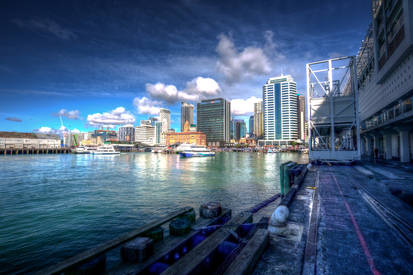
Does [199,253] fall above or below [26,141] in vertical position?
below

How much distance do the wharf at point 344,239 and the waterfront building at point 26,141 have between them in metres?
176

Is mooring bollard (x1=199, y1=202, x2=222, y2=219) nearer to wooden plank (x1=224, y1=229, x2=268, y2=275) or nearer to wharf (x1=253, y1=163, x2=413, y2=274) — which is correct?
wharf (x1=253, y1=163, x2=413, y2=274)

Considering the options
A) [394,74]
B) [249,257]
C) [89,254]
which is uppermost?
[394,74]

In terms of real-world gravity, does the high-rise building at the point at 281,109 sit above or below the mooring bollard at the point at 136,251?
above

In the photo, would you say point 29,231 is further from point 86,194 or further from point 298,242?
point 298,242

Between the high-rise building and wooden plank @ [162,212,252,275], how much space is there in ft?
645

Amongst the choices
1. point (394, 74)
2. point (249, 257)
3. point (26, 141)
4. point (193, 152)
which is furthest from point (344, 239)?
point (26, 141)

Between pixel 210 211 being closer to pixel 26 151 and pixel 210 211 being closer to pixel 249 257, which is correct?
pixel 249 257

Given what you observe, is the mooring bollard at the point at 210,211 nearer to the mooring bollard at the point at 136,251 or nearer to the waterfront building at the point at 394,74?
the mooring bollard at the point at 136,251

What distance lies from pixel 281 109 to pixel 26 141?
213244 mm

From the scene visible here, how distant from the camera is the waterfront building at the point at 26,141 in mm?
135100

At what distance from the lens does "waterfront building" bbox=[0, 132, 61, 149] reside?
135 m

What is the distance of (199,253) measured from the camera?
4688 mm

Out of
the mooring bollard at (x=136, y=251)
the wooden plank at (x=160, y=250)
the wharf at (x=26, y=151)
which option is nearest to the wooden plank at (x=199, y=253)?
the wooden plank at (x=160, y=250)
